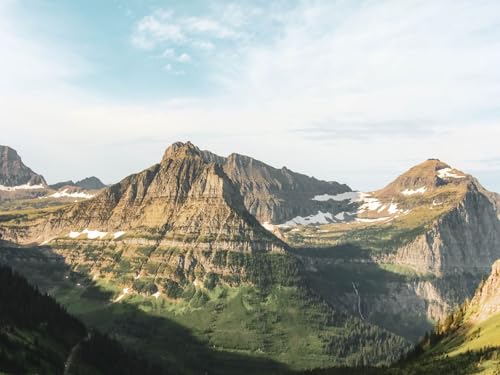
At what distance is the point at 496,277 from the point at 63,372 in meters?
151

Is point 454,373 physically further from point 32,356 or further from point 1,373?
point 32,356

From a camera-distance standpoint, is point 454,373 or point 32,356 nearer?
point 454,373

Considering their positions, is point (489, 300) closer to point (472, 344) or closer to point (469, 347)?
point (472, 344)

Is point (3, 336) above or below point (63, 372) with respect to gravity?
above

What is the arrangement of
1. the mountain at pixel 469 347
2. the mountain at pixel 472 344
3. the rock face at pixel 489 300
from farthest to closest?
the rock face at pixel 489 300 → the mountain at pixel 469 347 → the mountain at pixel 472 344

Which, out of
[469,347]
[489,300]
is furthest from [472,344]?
[489,300]

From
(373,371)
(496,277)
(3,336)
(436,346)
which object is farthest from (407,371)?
(3,336)

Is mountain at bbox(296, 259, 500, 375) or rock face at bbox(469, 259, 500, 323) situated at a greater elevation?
rock face at bbox(469, 259, 500, 323)

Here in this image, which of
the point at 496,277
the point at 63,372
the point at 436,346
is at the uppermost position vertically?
the point at 496,277

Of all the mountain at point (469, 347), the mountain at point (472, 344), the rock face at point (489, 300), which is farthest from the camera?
the rock face at point (489, 300)

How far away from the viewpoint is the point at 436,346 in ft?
630

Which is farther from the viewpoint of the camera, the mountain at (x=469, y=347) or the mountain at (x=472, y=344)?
the mountain at (x=469, y=347)

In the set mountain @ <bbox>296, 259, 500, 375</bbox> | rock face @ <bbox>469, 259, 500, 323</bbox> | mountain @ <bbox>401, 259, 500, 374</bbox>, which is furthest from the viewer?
rock face @ <bbox>469, 259, 500, 323</bbox>

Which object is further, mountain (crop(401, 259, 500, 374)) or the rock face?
the rock face
